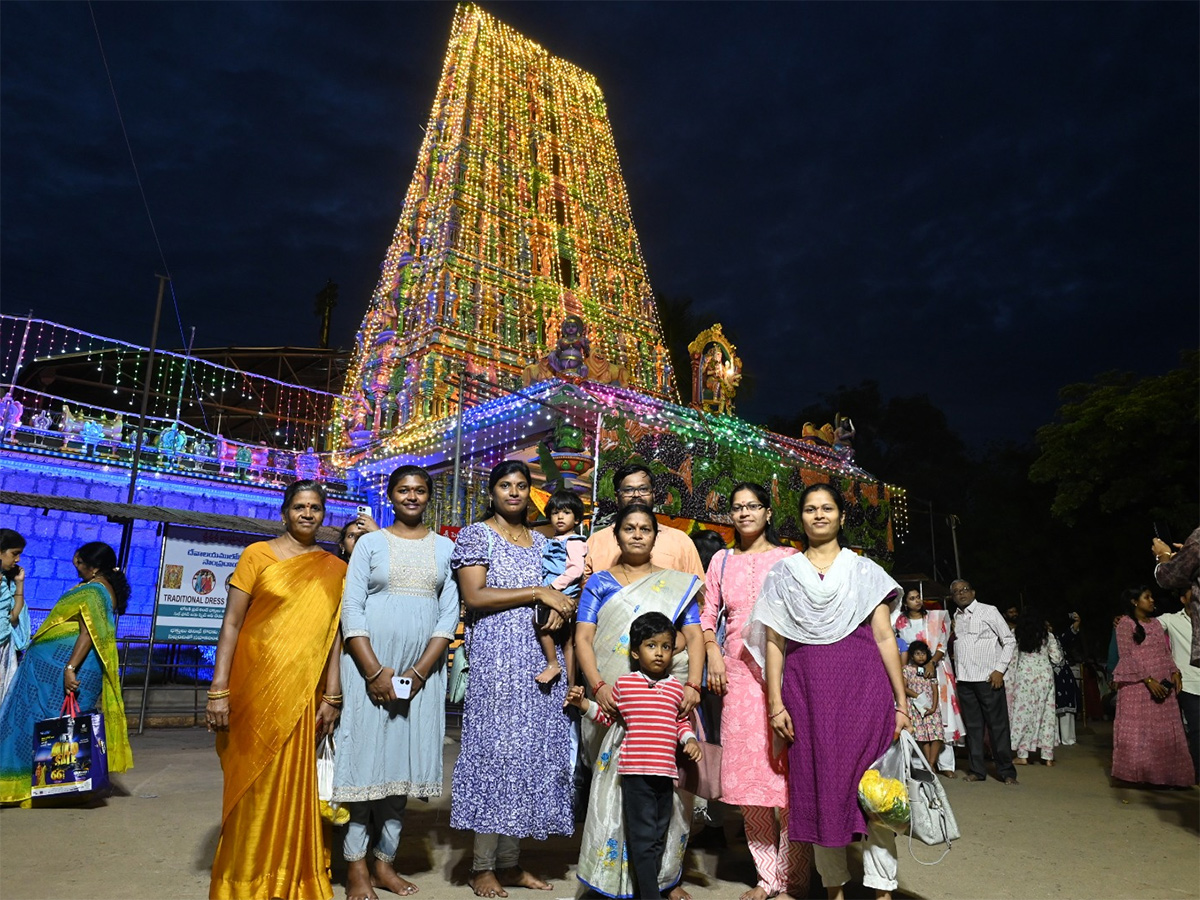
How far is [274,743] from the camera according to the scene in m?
2.97

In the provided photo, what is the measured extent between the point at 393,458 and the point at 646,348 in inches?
252

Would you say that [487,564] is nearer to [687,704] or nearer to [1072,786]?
[687,704]

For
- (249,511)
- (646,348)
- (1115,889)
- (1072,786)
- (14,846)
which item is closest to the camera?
(1115,889)

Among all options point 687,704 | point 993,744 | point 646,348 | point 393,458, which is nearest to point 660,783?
point 687,704

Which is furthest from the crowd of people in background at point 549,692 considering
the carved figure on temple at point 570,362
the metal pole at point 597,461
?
the carved figure on temple at point 570,362

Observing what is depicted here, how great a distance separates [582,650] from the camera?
3145 mm

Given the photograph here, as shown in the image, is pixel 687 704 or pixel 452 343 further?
pixel 452 343

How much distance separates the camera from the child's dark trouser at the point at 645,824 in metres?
2.78

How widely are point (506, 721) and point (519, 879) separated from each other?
2.24ft

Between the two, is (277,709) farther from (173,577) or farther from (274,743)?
(173,577)

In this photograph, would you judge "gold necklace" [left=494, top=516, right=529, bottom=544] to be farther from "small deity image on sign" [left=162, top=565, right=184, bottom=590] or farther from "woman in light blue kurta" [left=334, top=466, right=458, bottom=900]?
"small deity image on sign" [left=162, top=565, right=184, bottom=590]

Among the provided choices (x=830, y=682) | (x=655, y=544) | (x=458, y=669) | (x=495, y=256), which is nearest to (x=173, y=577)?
(x=458, y=669)

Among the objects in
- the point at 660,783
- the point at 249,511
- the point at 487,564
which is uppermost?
the point at 249,511

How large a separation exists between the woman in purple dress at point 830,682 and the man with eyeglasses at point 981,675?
4.46 metres
